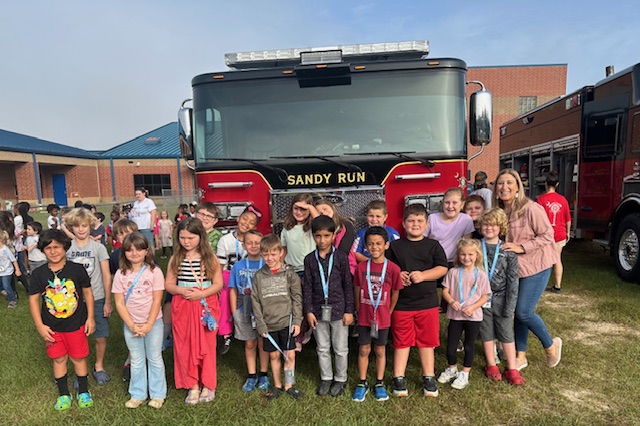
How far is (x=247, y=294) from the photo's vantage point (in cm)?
334

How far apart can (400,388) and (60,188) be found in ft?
111

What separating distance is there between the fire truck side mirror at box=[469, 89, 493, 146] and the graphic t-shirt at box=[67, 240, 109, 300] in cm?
370

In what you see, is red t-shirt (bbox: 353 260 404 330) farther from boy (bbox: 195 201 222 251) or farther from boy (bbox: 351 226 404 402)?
boy (bbox: 195 201 222 251)

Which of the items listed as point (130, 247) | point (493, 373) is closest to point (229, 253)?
point (130, 247)

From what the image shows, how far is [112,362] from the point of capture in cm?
402

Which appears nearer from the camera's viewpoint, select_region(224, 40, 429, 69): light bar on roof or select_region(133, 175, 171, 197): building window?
select_region(224, 40, 429, 69): light bar on roof

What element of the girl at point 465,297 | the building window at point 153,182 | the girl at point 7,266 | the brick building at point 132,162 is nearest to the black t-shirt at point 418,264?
the girl at point 465,297

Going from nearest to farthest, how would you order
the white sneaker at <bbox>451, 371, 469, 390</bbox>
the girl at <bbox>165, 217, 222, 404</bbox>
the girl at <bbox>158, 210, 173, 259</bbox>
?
the girl at <bbox>165, 217, 222, 404</bbox> → the white sneaker at <bbox>451, 371, 469, 390</bbox> → the girl at <bbox>158, 210, 173, 259</bbox>

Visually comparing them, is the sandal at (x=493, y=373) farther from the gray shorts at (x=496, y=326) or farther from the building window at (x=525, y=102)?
the building window at (x=525, y=102)

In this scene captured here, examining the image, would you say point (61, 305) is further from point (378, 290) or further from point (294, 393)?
point (378, 290)

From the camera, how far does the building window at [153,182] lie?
101 feet

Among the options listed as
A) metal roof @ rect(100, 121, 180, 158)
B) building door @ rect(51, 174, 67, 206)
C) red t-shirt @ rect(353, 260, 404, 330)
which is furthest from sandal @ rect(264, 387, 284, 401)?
building door @ rect(51, 174, 67, 206)

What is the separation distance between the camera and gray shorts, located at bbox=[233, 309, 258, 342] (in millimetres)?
3379

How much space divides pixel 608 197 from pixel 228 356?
6.69 meters
